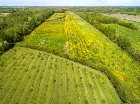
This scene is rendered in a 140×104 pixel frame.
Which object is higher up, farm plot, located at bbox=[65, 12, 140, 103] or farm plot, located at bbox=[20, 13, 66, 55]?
farm plot, located at bbox=[65, 12, 140, 103]

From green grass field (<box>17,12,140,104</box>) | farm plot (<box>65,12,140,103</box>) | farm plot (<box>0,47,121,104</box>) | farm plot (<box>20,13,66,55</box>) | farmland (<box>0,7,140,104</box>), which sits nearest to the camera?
farm plot (<box>0,47,121,104</box>)

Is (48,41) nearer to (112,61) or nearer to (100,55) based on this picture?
(100,55)

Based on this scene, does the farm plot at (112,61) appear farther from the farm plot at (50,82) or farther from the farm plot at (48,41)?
the farm plot at (48,41)

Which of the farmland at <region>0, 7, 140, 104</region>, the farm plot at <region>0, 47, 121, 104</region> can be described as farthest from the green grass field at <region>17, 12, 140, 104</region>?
the farm plot at <region>0, 47, 121, 104</region>

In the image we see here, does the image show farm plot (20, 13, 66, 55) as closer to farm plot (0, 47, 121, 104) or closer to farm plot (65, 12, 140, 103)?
farm plot (65, 12, 140, 103)

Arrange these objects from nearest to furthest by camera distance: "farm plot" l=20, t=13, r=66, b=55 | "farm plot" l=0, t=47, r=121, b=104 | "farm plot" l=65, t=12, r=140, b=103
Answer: "farm plot" l=0, t=47, r=121, b=104, "farm plot" l=65, t=12, r=140, b=103, "farm plot" l=20, t=13, r=66, b=55

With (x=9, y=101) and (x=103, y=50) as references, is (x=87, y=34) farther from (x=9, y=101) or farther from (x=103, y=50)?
(x=9, y=101)

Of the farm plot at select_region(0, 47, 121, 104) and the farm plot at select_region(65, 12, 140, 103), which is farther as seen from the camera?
the farm plot at select_region(65, 12, 140, 103)

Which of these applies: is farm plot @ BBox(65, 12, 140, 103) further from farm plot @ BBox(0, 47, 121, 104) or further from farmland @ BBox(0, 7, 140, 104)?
farm plot @ BBox(0, 47, 121, 104)

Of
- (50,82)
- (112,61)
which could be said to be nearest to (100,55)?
(112,61)
